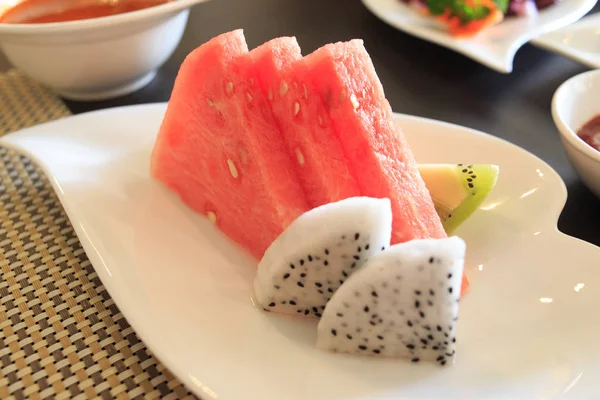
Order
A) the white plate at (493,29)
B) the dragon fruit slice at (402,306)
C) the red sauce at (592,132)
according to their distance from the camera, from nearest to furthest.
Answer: the dragon fruit slice at (402,306) < the red sauce at (592,132) < the white plate at (493,29)

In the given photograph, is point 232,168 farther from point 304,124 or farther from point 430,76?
point 430,76

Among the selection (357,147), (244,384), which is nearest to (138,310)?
(244,384)

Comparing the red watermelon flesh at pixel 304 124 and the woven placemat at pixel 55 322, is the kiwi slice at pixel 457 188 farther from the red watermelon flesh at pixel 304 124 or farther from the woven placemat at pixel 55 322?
the woven placemat at pixel 55 322

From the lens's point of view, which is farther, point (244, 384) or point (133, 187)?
point (133, 187)

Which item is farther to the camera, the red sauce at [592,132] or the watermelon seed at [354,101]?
the red sauce at [592,132]

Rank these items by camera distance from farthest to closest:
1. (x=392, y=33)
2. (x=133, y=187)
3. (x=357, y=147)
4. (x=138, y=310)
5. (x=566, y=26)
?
(x=392, y=33) < (x=566, y=26) < (x=133, y=187) < (x=357, y=147) < (x=138, y=310)

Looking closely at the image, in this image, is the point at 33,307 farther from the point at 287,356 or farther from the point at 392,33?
the point at 392,33

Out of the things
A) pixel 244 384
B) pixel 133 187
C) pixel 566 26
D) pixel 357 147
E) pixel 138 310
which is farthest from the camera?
pixel 566 26

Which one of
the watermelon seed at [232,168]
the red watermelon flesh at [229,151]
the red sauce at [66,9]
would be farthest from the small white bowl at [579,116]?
the red sauce at [66,9]
